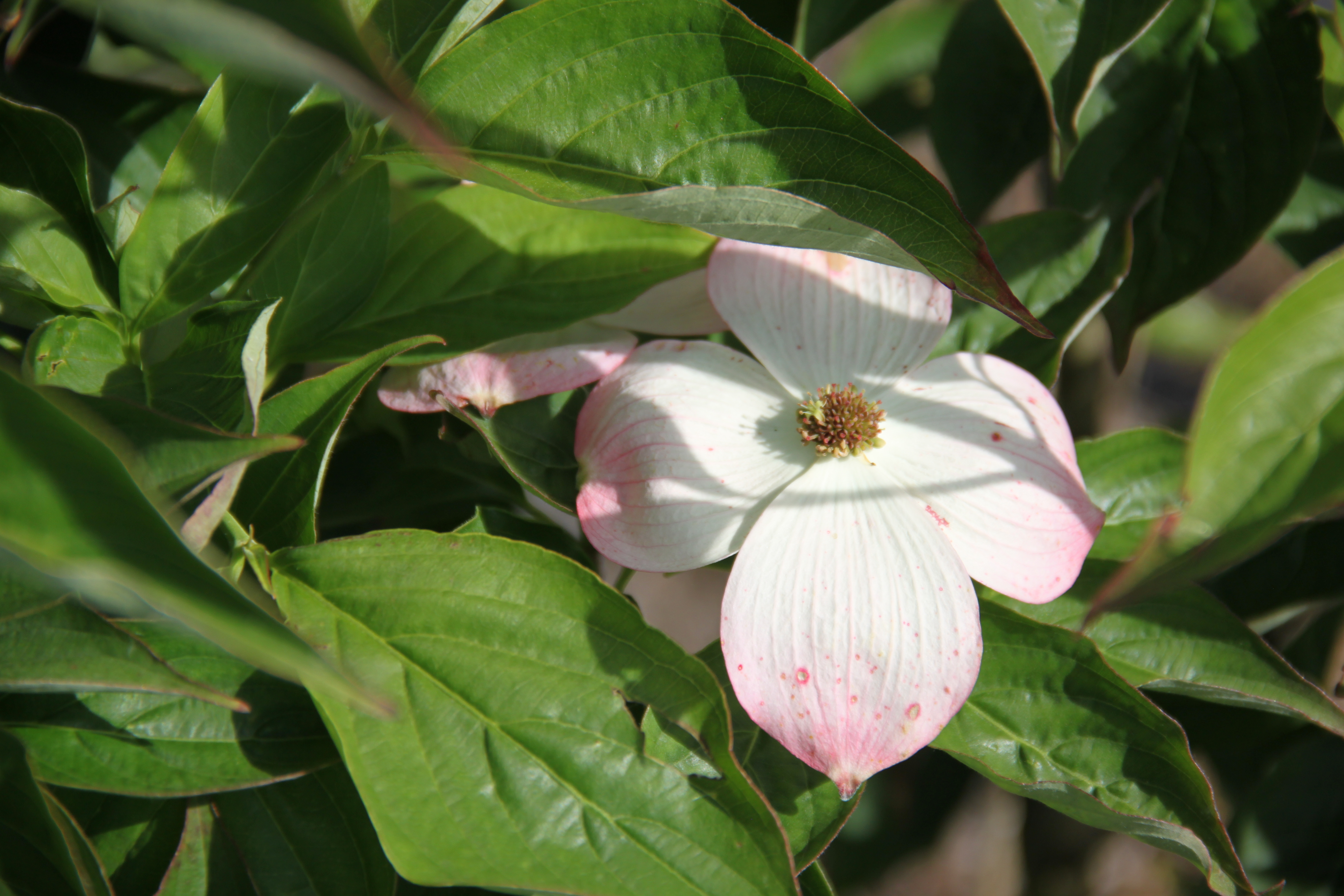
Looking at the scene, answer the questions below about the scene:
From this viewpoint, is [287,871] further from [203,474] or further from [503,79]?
[503,79]

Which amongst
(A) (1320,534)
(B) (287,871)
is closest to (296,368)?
(B) (287,871)

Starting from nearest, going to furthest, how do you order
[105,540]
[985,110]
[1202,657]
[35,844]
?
[105,540] < [35,844] < [1202,657] < [985,110]

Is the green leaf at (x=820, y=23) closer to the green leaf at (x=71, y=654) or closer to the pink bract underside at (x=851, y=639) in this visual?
the pink bract underside at (x=851, y=639)

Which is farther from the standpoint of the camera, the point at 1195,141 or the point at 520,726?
the point at 1195,141

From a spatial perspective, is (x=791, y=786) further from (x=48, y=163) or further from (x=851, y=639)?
(x=48, y=163)

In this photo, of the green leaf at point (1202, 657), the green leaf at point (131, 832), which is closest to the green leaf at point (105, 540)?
the green leaf at point (131, 832)

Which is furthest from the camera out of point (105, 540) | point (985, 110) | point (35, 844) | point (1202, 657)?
point (985, 110)

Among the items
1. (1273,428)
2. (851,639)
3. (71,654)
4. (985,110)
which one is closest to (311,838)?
(71,654)
